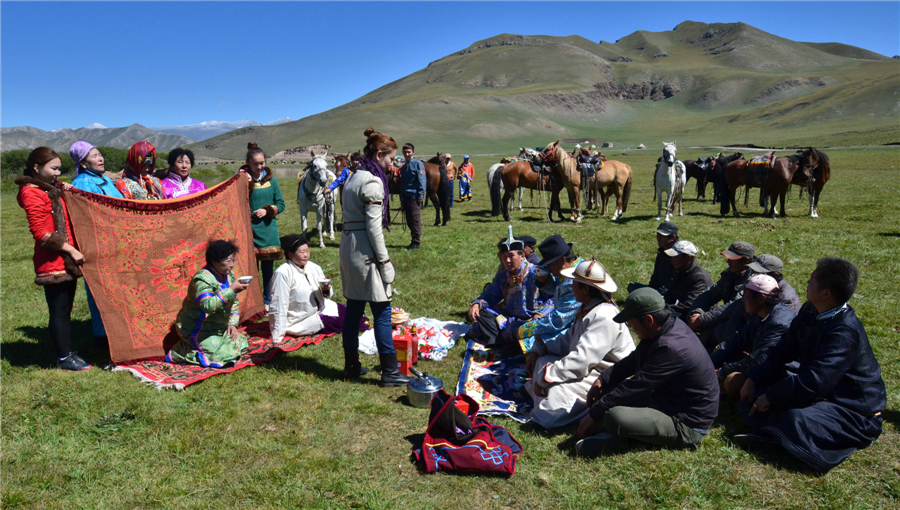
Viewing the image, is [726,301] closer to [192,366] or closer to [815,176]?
[192,366]

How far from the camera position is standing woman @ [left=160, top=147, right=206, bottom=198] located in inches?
233

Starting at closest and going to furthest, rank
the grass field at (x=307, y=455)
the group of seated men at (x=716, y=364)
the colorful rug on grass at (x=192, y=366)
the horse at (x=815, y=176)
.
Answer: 1. the grass field at (x=307, y=455)
2. the group of seated men at (x=716, y=364)
3. the colorful rug on grass at (x=192, y=366)
4. the horse at (x=815, y=176)

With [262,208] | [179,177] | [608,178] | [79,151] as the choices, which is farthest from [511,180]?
[79,151]

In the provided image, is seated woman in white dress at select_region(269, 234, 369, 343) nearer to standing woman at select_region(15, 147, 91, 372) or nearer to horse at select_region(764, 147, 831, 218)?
standing woman at select_region(15, 147, 91, 372)

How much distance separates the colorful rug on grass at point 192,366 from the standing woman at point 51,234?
2.57 feet

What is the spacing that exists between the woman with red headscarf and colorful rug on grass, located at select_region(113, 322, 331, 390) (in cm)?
171

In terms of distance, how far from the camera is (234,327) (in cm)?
559

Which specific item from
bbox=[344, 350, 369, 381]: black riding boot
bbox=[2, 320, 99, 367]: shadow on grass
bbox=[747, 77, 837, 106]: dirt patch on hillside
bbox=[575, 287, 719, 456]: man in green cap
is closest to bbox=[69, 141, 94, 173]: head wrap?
bbox=[2, 320, 99, 367]: shadow on grass

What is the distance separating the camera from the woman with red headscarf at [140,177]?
5426 mm

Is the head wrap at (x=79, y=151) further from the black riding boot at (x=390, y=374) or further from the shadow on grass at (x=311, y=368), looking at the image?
the black riding boot at (x=390, y=374)

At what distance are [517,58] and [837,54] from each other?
121m

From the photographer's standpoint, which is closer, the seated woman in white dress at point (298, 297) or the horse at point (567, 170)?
the seated woman in white dress at point (298, 297)

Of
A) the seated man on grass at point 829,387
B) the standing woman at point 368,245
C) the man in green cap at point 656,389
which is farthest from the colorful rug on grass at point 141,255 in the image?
the seated man on grass at point 829,387

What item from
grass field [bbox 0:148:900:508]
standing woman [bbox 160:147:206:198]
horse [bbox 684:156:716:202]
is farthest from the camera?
horse [bbox 684:156:716:202]
